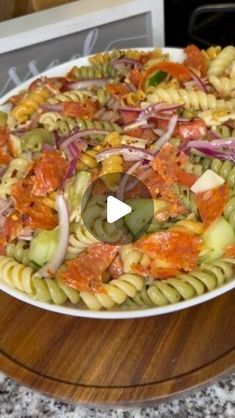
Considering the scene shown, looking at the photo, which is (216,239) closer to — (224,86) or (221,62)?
(224,86)

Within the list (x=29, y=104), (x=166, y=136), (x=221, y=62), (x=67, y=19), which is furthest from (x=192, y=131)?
(x=67, y=19)

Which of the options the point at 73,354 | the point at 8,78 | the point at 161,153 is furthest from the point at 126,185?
the point at 8,78

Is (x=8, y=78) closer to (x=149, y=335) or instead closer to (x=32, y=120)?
(x=32, y=120)

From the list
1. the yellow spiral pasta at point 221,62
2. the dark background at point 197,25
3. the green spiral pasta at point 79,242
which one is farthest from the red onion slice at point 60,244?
the dark background at point 197,25

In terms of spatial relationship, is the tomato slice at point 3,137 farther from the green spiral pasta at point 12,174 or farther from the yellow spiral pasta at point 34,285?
the yellow spiral pasta at point 34,285

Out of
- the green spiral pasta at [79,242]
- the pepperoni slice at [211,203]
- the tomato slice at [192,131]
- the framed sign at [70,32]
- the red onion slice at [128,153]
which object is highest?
the framed sign at [70,32]
